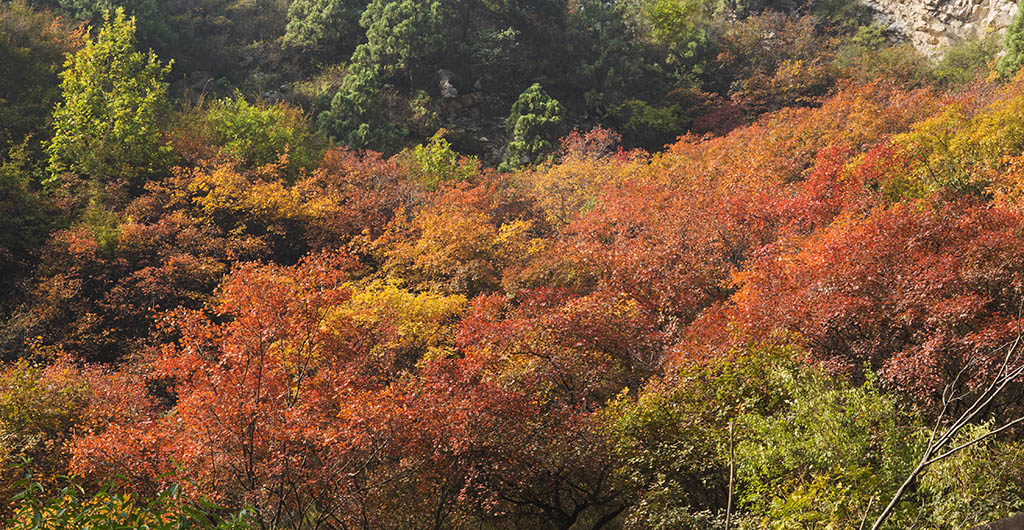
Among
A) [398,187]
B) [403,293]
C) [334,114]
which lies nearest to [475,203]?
[398,187]

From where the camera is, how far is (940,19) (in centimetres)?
4094

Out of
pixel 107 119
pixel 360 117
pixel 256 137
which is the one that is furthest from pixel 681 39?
pixel 107 119

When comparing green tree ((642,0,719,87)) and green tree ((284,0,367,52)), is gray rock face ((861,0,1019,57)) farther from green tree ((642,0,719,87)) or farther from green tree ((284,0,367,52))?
green tree ((284,0,367,52))

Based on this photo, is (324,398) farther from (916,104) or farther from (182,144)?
(916,104)

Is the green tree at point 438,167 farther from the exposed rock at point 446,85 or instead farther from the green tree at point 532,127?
→ the exposed rock at point 446,85

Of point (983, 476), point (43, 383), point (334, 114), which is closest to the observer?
point (983, 476)

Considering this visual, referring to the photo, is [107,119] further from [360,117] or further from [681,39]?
[681,39]

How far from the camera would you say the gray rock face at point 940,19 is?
37.3 m

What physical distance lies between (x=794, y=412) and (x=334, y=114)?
29.1 m

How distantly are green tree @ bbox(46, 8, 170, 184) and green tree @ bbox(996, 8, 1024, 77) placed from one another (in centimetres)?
3265

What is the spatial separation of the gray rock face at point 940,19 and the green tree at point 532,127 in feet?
74.0

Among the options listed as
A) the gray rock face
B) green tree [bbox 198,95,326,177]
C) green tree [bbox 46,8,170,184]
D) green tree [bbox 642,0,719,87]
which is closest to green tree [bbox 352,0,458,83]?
green tree [bbox 198,95,326,177]

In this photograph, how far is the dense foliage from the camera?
1041cm

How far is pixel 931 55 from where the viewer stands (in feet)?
132
